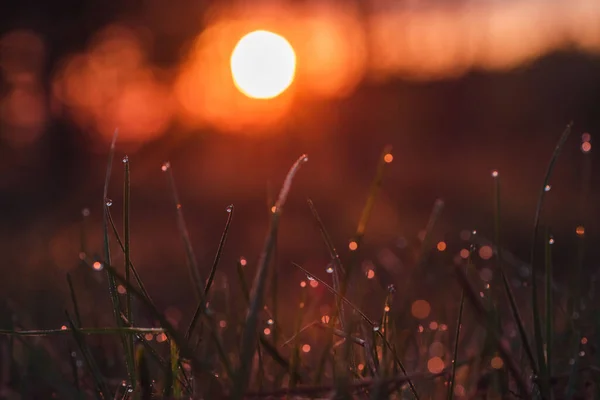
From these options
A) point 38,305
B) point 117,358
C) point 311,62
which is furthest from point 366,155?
point 117,358

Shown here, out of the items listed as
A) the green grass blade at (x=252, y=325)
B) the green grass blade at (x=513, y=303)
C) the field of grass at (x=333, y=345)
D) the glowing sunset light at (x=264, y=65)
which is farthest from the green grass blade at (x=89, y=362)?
the glowing sunset light at (x=264, y=65)

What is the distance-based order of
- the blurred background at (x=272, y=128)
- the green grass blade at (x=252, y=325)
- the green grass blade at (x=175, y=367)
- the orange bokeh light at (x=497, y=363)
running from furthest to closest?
the blurred background at (x=272, y=128), the orange bokeh light at (x=497, y=363), the green grass blade at (x=175, y=367), the green grass blade at (x=252, y=325)

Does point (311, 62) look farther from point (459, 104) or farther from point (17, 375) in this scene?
point (17, 375)

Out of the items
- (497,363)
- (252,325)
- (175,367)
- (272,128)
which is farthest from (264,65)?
(252,325)

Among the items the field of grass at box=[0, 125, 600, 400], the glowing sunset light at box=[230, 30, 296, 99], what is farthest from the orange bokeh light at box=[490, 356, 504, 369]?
the glowing sunset light at box=[230, 30, 296, 99]

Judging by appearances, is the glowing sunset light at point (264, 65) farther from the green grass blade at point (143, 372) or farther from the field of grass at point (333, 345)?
the green grass blade at point (143, 372)

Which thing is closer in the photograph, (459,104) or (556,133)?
(556,133)
